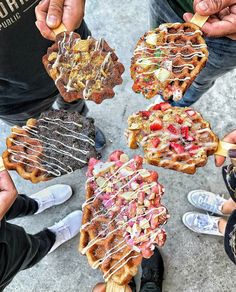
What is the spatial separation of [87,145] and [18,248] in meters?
0.61

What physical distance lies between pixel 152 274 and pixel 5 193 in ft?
3.63

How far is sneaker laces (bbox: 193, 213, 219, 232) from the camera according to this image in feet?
8.21

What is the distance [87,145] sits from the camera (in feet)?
6.04

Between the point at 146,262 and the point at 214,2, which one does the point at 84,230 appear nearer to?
the point at 146,262

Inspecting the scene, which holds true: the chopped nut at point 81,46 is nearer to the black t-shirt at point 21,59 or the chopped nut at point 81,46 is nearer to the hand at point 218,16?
the black t-shirt at point 21,59

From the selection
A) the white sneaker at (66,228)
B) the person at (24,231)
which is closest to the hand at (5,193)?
the person at (24,231)

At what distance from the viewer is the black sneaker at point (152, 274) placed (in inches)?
95.5

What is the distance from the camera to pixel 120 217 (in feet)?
Result: 5.89

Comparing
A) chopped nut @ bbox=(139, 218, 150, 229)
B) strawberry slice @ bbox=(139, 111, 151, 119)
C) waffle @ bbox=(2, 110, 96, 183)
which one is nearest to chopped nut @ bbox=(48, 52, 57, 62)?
waffle @ bbox=(2, 110, 96, 183)

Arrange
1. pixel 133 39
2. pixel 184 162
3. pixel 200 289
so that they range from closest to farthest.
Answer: pixel 184 162, pixel 200 289, pixel 133 39

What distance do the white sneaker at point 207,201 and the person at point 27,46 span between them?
1.06m

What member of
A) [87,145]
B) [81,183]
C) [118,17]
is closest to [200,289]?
[81,183]

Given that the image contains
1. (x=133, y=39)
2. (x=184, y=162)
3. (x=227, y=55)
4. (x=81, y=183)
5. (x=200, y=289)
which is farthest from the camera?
(x=133, y=39)

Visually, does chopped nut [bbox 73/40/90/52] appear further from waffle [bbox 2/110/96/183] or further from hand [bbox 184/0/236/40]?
hand [bbox 184/0/236/40]
